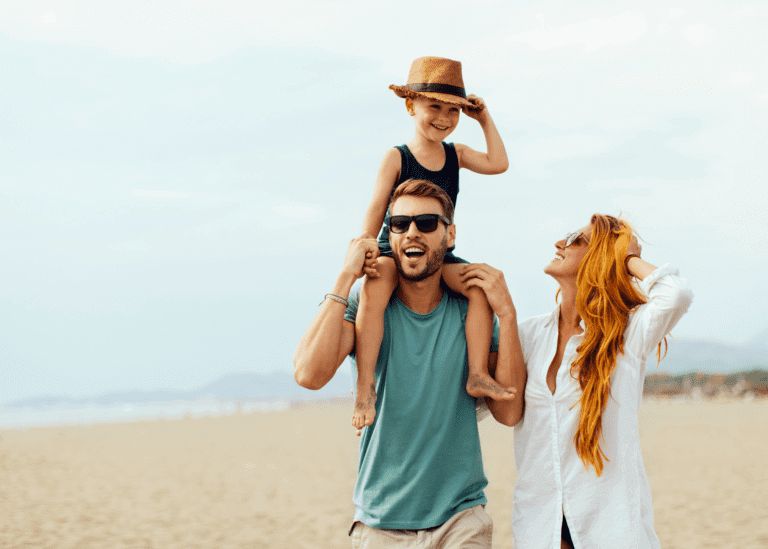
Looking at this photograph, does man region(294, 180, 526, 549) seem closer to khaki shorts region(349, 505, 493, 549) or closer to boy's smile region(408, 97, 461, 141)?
khaki shorts region(349, 505, 493, 549)

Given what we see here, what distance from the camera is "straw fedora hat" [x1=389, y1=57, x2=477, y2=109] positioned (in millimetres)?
4375

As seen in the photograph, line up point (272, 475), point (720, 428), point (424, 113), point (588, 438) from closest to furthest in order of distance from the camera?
1. point (588, 438)
2. point (424, 113)
3. point (272, 475)
4. point (720, 428)

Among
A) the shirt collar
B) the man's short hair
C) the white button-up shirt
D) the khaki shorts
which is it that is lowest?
the khaki shorts

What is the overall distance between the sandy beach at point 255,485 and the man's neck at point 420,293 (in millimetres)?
7572

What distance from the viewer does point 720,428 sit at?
74.5 feet

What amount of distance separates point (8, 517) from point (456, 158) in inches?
502

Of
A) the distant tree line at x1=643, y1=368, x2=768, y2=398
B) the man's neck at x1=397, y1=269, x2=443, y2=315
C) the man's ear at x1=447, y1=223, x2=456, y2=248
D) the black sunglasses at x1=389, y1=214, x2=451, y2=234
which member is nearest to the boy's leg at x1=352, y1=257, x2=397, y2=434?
the man's neck at x1=397, y1=269, x2=443, y2=315

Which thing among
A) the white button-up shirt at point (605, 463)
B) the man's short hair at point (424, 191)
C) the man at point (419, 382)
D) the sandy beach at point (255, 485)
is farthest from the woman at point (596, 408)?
the sandy beach at point (255, 485)

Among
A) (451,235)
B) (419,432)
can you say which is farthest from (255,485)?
(451,235)

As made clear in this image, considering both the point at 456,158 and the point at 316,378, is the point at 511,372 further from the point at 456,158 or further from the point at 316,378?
the point at 456,158

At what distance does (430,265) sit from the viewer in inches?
154

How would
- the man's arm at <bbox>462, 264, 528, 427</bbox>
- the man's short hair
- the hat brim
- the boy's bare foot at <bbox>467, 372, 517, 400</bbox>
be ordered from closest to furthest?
the boy's bare foot at <bbox>467, 372, 517, 400</bbox> → the man's arm at <bbox>462, 264, 528, 427</bbox> → the man's short hair → the hat brim

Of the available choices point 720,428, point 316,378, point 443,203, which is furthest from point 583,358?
point 720,428

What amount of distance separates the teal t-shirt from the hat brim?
1.33 m
